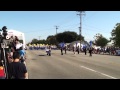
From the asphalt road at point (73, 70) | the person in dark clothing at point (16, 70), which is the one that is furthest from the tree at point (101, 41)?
the person in dark clothing at point (16, 70)

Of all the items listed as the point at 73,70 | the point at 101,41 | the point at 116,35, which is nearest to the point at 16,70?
the point at 73,70

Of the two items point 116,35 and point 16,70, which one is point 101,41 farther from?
point 16,70

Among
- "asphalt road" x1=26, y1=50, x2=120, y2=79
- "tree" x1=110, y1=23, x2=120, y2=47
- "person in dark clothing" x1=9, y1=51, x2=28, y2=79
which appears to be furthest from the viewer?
"tree" x1=110, y1=23, x2=120, y2=47

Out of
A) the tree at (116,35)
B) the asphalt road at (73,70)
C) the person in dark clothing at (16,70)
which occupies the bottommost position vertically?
the asphalt road at (73,70)

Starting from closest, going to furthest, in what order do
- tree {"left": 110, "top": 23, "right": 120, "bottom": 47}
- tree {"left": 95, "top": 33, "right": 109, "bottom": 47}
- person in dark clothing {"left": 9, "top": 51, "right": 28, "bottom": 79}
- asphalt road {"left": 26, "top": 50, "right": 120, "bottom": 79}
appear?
1. person in dark clothing {"left": 9, "top": 51, "right": 28, "bottom": 79}
2. asphalt road {"left": 26, "top": 50, "right": 120, "bottom": 79}
3. tree {"left": 110, "top": 23, "right": 120, "bottom": 47}
4. tree {"left": 95, "top": 33, "right": 109, "bottom": 47}

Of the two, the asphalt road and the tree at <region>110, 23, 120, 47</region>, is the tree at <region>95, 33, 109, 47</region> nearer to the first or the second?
the tree at <region>110, 23, 120, 47</region>

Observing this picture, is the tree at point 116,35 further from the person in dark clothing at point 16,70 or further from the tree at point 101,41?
the person in dark clothing at point 16,70

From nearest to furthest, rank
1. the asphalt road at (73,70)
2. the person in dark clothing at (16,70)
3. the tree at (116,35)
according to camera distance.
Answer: the person in dark clothing at (16,70) < the asphalt road at (73,70) < the tree at (116,35)

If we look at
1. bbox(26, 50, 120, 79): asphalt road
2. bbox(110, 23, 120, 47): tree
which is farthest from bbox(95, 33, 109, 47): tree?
bbox(26, 50, 120, 79): asphalt road

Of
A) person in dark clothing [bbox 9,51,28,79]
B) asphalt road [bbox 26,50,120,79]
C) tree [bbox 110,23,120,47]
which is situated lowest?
asphalt road [bbox 26,50,120,79]
